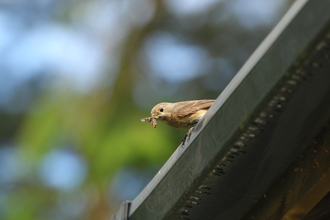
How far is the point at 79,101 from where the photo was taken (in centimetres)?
771

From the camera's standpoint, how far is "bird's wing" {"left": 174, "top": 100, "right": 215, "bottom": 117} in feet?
15.6

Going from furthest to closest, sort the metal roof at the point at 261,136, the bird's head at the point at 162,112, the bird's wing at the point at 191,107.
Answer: the bird's head at the point at 162,112
the bird's wing at the point at 191,107
the metal roof at the point at 261,136

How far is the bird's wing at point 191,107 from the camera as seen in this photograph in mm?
4758

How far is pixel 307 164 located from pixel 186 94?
266 inches

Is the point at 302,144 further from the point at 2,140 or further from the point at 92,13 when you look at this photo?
the point at 2,140

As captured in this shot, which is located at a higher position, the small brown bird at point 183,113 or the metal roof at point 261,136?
the small brown bird at point 183,113

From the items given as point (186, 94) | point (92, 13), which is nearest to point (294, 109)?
point (186, 94)

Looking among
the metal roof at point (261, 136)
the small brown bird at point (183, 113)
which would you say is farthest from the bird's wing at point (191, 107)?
the metal roof at point (261, 136)

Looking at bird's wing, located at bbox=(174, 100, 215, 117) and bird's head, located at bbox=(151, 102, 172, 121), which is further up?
bird's head, located at bbox=(151, 102, 172, 121)

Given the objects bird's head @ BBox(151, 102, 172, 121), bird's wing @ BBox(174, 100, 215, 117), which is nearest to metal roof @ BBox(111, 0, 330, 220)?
bird's wing @ BBox(174, 100, 215, 117)

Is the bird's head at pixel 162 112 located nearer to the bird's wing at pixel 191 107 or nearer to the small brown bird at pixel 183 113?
the small brown bird at pixel 183 113

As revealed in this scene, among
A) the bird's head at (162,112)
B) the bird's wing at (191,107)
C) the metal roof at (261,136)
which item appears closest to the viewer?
the metal roof at (261,136)

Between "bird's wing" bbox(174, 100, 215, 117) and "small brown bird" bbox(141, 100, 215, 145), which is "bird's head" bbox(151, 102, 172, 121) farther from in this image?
"bird's wing" bbox(174, 100, 215, 117)

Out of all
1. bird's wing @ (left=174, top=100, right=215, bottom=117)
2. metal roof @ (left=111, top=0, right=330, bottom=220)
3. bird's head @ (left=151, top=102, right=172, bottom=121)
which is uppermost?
bird's head @ (left=151, top=102, right=172, bottom=121)
